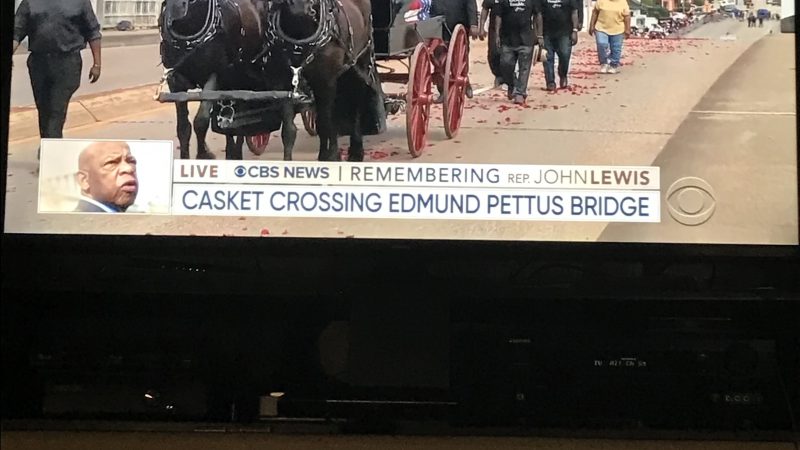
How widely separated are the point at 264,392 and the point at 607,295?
1.41 feet

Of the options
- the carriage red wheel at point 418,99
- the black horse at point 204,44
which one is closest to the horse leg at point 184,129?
the black horse at point 204,44

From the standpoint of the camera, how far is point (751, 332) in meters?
0.95

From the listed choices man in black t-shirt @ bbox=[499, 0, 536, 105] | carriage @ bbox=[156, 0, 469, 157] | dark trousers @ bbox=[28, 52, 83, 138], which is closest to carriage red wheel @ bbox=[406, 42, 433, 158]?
carriage @ bbox=[156, 0, 469, 157]

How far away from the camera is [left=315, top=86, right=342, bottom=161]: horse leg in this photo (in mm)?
990

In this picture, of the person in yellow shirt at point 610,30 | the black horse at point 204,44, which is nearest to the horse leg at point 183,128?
the black horse at point 204,44

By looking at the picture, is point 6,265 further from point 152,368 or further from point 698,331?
point 698,331

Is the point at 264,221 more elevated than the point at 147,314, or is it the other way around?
the point at 264,221

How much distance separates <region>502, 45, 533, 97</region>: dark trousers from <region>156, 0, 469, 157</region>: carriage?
0.17ft

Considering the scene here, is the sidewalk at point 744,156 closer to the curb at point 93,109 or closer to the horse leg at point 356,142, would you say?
the horse leg at point 356,142

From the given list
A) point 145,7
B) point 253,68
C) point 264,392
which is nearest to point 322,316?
point 264,392

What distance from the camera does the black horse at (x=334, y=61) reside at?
→ 996 millimetres

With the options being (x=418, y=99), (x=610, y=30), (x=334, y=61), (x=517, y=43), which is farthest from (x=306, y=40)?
(x=610, y=30)

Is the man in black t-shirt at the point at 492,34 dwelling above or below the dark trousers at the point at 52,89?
above

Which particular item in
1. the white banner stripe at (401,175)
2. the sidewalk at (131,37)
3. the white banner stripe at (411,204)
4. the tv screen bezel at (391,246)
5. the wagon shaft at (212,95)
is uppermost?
the sidewalk at (131,37)
